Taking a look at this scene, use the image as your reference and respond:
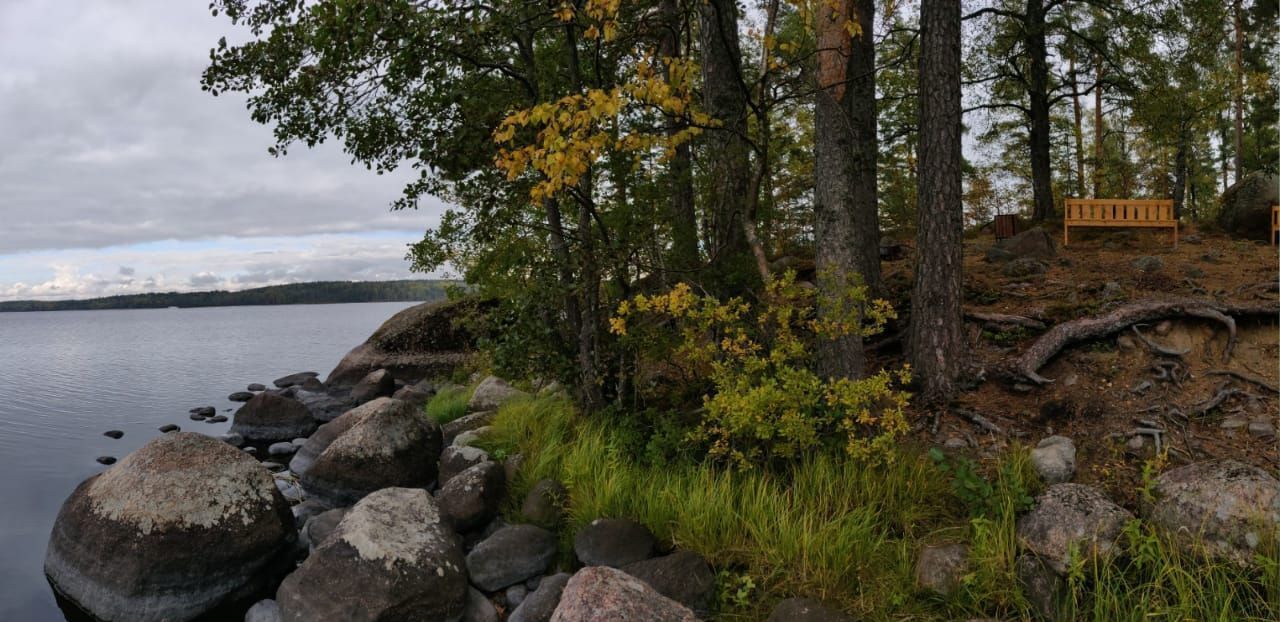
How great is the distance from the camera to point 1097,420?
5.95m

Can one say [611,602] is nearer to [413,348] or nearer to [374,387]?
[374,387]

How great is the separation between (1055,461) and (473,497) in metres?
4.66

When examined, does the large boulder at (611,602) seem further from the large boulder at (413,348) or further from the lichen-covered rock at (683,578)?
the large boulder at (413,348)

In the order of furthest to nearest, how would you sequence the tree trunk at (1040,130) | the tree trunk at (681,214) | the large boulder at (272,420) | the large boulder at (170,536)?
the tree trunk at (1040,130) → the large boulder at (272,420) → the tree trunk at (681,214) → the large boulder at (170,536)

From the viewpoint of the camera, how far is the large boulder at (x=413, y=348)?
15531 mm

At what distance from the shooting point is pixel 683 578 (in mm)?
4574

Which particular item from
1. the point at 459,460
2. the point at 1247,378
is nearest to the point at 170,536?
the point at 459,460

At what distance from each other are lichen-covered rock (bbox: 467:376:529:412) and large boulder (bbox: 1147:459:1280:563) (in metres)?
6.76

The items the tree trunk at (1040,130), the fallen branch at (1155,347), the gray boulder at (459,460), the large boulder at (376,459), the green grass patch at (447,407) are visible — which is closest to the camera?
the fallen branch at (1155,347)

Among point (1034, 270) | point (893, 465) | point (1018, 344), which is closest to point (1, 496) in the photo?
point (893, 465)

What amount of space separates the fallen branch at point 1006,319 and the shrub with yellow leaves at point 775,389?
2.56 metres

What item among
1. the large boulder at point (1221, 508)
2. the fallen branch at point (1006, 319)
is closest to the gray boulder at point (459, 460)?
the fallen branch at point (1006, 319)

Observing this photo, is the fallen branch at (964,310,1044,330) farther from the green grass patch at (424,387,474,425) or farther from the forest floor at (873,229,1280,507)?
the green grass patch at (424,387,474,425)

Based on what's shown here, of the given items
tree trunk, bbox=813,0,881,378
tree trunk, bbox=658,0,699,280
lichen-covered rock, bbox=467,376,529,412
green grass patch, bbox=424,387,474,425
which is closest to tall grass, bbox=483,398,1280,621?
tree trunk, bbox=813,0,881,378
